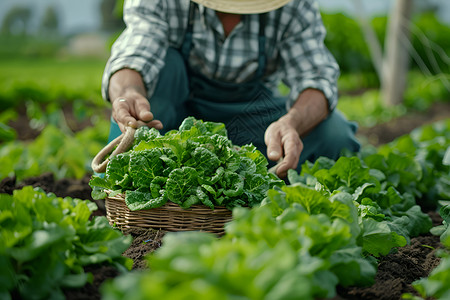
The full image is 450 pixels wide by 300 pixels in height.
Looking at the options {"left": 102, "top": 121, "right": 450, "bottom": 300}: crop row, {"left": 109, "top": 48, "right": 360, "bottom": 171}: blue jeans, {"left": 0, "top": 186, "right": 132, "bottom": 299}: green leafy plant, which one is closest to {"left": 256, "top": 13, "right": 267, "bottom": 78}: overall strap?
{"left": 109, "top": 48, "right": 360, "bottom": 171}: blue jeans

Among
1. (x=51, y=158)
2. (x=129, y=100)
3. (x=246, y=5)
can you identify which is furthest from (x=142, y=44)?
(x=51, y=158)

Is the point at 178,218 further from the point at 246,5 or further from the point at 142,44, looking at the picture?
the point at 246,5

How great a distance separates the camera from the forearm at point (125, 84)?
2.38 m

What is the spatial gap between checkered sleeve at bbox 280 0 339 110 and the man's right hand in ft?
3.02

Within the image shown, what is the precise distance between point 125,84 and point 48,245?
128cm

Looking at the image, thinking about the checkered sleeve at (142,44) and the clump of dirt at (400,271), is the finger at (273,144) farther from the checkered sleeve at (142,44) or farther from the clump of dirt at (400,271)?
the checkered sleeve at (142,44)

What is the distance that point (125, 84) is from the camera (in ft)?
7.97

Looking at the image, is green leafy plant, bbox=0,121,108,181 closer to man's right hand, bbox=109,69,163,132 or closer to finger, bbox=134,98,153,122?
man's right hand, bbox=109,69,163,132

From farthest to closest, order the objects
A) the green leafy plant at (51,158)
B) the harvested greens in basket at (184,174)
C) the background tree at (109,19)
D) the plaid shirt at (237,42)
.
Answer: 1. the background tree at (109,19)
2. the green leafy plant at (51,158)
3. the plaid shirt at (237,42)
4. the harvested greens in basket at (184,174)

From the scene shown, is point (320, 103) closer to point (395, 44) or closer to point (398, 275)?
point (398, 275)

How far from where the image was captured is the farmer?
2.61 metres

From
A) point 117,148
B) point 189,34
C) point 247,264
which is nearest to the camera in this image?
point 247,264

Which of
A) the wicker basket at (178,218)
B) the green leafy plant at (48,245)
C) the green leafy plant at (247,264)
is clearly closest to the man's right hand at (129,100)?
the wicker basket at (178,218)

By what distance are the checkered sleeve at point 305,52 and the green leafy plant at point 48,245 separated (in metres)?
1.60
